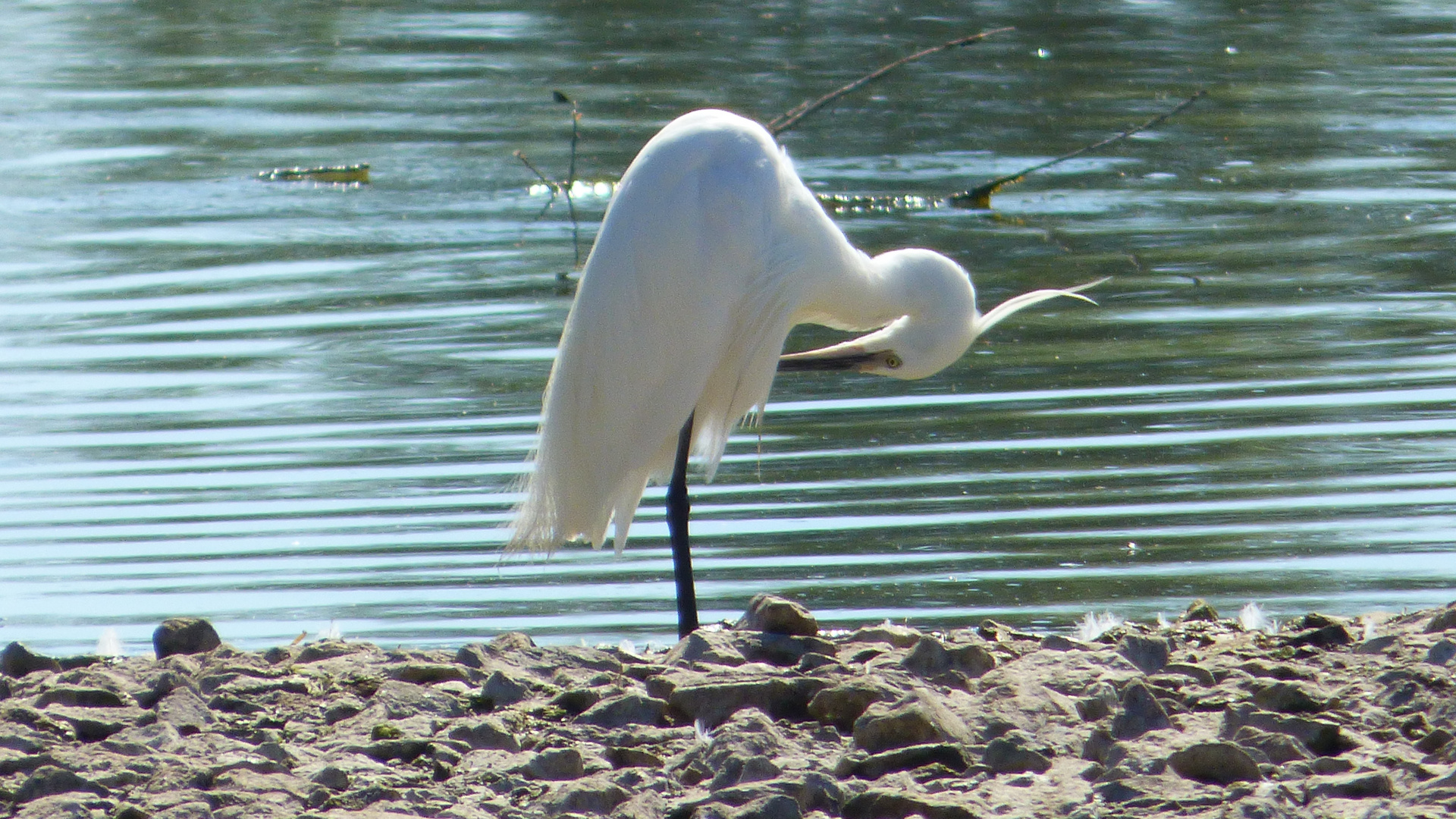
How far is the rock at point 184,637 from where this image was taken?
16.6ft

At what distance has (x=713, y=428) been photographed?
645 cm

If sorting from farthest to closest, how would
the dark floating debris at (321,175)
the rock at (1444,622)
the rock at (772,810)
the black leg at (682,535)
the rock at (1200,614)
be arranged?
the dark floating debris at (321,175)
the black leg at (682,535)
the rock at (1200,614)
the rock at (1444,622)
the rock at (772,810)

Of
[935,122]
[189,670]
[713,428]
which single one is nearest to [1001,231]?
[935,122]

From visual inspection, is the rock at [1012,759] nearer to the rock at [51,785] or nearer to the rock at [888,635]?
the rock at [888,635]

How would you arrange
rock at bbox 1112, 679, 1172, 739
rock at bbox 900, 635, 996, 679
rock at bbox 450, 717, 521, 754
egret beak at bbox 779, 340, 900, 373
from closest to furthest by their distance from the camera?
rock at bbox 1112, 679, 1172, 739 → rock at bbox 450, 717, 521, 754 → rock at bbox 900, 635, 996, 679 → egret beak at bbox 779, 340, 900, 373

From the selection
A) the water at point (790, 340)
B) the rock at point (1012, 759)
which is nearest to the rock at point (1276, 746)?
the rock at point (1012, 759)

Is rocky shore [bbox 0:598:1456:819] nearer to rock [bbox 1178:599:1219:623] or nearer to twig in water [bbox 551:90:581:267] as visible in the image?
A: rock [bbox 1178:599:1219:623]

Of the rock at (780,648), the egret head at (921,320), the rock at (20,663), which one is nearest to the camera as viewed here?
the rock at (780,648)

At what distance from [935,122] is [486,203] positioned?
3781 mm

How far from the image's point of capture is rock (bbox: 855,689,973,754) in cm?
401

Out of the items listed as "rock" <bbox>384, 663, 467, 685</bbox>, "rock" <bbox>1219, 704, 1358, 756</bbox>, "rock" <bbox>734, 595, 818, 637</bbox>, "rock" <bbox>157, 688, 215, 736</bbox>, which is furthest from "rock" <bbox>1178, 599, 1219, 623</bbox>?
"rock" <bbox>157, 688, 215, 736</bbox>

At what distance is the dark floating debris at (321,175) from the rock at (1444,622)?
9.59 m

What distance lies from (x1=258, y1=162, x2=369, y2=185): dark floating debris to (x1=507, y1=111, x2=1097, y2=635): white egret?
7.60m

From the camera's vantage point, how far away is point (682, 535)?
5867mm
